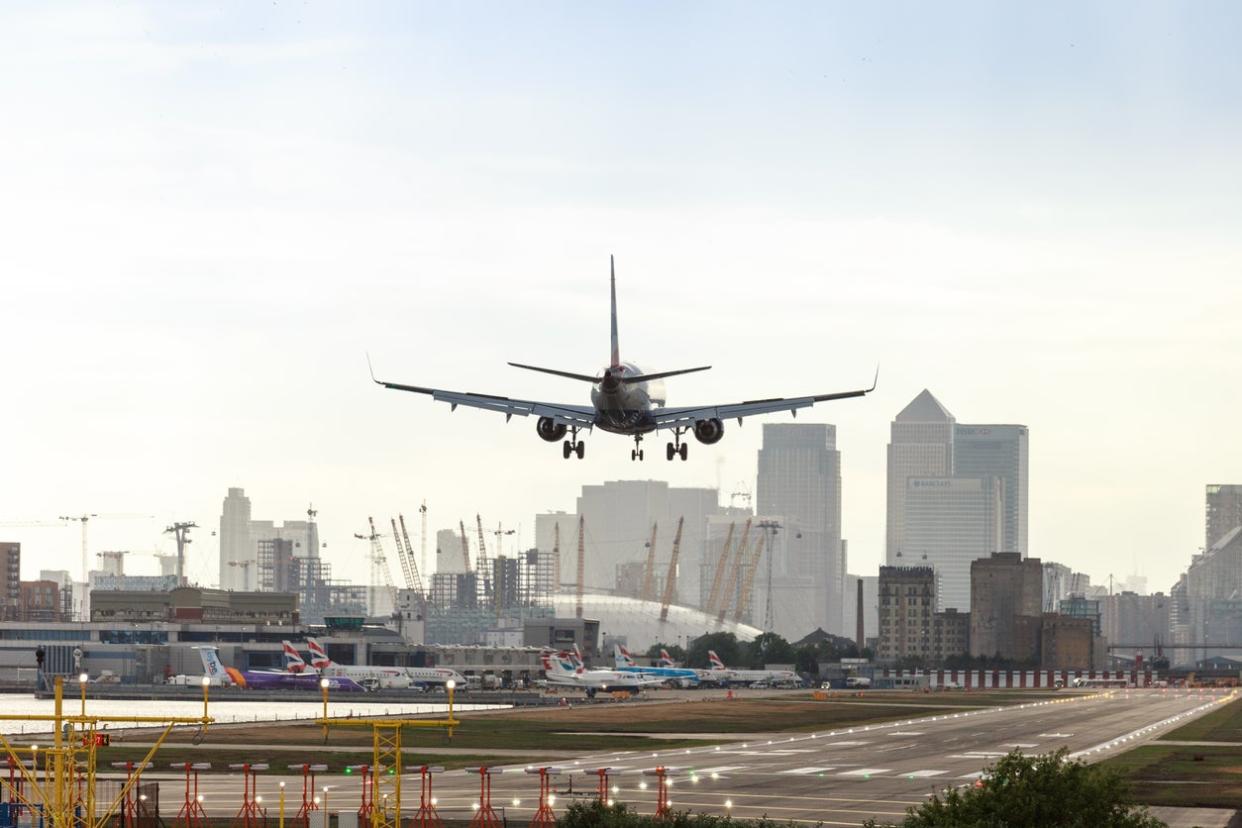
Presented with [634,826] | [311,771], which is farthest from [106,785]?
[634,826]

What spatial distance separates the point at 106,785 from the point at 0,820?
1572 inches

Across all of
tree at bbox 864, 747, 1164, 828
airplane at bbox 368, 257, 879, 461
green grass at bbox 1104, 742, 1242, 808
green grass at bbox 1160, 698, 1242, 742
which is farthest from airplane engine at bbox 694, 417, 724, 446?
green grass at bbox 1160, 698, 1242, 742

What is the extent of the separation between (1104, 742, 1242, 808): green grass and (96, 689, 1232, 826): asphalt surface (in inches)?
227

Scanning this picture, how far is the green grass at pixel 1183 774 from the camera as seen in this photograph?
338 feet

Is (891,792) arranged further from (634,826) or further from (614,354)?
(634,826)

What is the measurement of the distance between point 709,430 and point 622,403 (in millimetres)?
6686

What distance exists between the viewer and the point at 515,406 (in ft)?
347

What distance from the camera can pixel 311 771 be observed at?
112m

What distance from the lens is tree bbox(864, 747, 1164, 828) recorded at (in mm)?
57906

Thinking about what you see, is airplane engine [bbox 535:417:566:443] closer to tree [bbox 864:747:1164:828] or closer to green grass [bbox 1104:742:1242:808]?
green grass [bbox 1104:742:1242:808]

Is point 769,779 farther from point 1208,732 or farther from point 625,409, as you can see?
point 1208,732

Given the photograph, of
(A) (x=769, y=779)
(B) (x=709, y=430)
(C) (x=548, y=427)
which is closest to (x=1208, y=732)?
(A) (x=769, y=779)

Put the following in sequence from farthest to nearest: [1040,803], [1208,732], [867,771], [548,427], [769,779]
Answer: [1208,732], [867,771], [769,779], [548,427], [1040,803]

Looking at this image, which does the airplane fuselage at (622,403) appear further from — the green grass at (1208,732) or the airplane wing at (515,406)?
the green grass at (1208,732)
